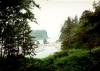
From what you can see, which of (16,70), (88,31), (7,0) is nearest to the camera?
(16,70)

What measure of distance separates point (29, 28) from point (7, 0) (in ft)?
6.49

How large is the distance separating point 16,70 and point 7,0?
364 cm

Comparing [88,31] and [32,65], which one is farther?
[88,31]

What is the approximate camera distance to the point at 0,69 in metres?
9.02

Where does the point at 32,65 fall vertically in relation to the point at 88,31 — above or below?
below

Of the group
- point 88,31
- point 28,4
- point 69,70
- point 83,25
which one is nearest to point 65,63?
point 69,70

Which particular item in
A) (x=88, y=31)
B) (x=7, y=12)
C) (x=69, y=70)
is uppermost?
(x=7, y=12)

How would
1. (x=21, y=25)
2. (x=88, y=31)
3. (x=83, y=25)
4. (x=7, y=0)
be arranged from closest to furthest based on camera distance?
(x=7, y=0) → (x=21, y=25) → (x=88, y=31) → (x=83, y=25)

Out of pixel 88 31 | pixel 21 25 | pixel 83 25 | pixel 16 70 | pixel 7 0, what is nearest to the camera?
pixel 16 70

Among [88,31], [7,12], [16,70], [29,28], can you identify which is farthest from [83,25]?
[16,70]

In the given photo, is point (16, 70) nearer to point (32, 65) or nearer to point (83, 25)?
point (32, 65)

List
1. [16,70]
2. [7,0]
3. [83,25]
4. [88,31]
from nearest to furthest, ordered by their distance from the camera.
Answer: [16,70] < [7,0] < [88,31] < [83,25]

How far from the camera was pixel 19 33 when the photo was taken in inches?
428

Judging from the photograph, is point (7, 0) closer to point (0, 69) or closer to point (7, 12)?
point (7, 12)
